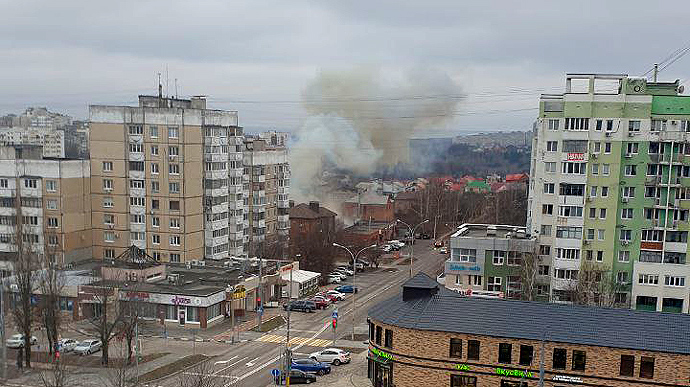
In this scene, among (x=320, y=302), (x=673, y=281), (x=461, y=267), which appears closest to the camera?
(x=673, y=281)

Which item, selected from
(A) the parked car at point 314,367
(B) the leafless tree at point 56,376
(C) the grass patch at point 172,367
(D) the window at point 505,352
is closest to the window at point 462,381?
(D) the window at point 505,352

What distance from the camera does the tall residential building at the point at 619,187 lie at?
49.7 m

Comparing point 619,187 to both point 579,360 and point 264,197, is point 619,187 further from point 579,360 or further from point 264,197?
point 264,197

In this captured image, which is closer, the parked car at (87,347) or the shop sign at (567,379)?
the shop sign at (567,379)

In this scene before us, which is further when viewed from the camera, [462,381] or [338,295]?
[338,295]

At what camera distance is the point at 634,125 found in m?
50.3

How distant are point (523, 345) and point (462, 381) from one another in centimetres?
332

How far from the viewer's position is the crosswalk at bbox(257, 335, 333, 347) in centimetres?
4334

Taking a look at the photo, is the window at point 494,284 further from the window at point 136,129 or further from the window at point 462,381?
the window at point 136,129

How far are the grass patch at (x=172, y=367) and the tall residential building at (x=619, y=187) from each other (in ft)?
94.8

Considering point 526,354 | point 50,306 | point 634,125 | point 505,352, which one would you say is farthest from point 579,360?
point 50,306

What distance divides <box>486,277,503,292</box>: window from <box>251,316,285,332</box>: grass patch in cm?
1669

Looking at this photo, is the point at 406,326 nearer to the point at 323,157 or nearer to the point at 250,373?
the point at 250,373

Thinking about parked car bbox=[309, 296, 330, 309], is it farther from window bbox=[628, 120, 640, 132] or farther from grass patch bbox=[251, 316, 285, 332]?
window bbox=[628, 120, 640, 132]
